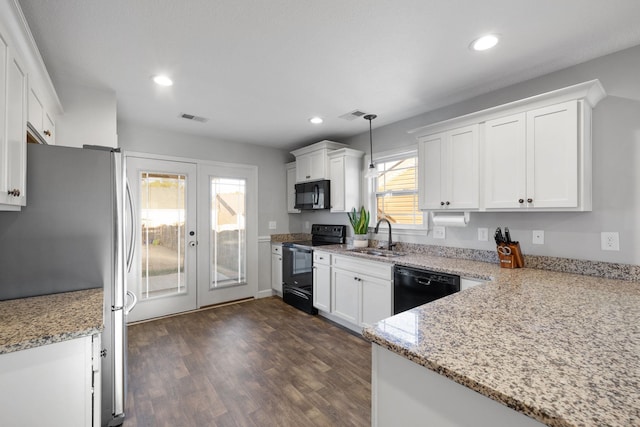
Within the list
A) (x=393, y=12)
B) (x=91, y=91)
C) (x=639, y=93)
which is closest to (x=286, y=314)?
(x=91, y=91)

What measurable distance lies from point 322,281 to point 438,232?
1.47m

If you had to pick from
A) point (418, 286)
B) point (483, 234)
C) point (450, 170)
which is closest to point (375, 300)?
point (418, 286)

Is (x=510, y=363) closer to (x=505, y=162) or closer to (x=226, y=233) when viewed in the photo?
(x=505, y=162)

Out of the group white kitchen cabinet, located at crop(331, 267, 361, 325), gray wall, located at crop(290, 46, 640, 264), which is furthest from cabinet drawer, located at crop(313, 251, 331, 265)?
gray wall, located at crop(290, 46, 640, 264)

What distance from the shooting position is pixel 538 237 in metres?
2.33

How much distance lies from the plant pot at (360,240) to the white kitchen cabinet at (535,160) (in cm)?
151

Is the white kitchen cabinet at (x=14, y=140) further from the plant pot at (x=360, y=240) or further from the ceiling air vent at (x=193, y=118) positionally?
the plant pot at (x=360, y=240)

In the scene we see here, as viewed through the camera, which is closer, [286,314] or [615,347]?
[615,347]

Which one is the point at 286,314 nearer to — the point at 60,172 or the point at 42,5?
the point at 60,172

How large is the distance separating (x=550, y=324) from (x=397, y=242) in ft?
7.42

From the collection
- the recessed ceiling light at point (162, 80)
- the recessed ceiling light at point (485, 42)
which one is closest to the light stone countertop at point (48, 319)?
the recessed ceiling light at point (162, 80)

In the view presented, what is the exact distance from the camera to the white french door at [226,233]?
399cm

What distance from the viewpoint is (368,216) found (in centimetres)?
366

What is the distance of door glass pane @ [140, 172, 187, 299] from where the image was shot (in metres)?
3.58
